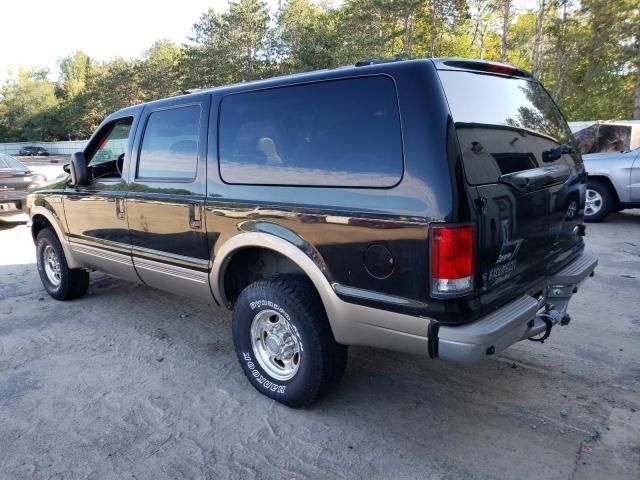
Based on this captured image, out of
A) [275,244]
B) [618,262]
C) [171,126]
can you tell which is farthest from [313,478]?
[618,262]

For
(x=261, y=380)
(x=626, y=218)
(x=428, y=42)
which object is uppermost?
(x=428, y=42)

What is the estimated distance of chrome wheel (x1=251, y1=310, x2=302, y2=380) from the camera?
9.86 feet

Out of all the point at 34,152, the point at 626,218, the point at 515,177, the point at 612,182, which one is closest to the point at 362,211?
the point at 515,177

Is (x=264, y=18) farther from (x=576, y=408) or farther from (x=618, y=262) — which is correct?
(x=576, y=408)

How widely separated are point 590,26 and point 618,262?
28040 millimetres

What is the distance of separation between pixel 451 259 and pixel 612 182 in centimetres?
754

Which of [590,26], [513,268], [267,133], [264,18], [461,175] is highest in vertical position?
[264,18]

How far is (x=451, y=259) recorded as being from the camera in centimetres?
222

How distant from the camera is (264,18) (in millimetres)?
39938

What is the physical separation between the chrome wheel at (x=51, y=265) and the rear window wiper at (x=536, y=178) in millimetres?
4637

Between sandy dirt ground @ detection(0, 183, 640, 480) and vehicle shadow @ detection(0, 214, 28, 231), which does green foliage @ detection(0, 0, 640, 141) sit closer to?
vehicle shadow @ detection(0, 214, 28, 231)

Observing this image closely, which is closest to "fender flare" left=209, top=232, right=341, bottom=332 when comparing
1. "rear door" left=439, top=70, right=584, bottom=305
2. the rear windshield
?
"rear door" left=439, top=70, right=584, bottom=305

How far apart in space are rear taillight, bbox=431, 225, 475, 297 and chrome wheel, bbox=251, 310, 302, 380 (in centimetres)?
106

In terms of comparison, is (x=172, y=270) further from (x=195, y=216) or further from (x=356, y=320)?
(x=356, y=320)
